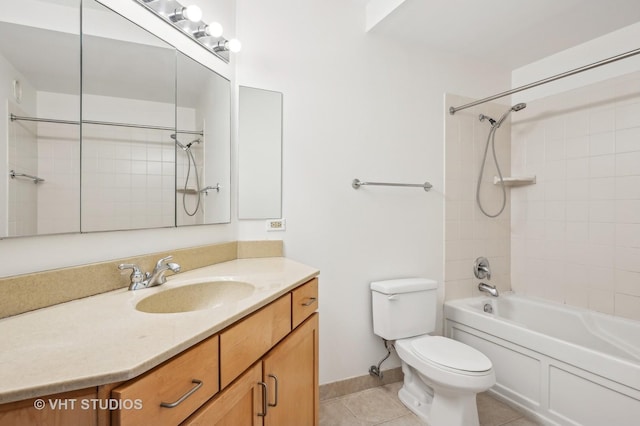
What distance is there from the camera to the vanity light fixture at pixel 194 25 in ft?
4.22

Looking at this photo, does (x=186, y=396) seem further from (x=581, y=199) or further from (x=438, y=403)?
(x=581, y=199)

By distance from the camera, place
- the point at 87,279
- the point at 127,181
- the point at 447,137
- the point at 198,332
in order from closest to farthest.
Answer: the point at 198,332 < the point at 87,279 < the point at 127,181 < the point at 447,137

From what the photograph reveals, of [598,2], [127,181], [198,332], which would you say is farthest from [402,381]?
[598,2]

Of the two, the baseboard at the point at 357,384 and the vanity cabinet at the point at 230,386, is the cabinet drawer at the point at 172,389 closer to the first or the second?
the vanity cabinet at the point at 230,386

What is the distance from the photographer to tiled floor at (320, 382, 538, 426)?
1.71 meters

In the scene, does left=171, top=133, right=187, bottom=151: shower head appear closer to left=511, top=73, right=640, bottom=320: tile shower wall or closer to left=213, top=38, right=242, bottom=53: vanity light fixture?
left=213, top=38, right=242, bottom=53: vanity light fixture

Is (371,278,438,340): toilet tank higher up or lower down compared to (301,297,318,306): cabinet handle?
lower down

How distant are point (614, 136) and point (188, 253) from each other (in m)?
2.77

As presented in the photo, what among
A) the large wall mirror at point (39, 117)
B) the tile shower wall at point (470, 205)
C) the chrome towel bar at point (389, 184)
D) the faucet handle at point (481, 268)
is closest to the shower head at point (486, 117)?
the tile shower wall at point (470, 205)

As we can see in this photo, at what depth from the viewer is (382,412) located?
5.89 feet

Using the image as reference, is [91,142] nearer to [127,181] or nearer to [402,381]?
[127,181]

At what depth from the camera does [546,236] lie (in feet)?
7.79

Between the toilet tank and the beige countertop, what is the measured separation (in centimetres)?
103

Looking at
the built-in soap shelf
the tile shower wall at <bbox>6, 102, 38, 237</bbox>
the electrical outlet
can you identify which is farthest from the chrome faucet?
the built-in soap shelf
